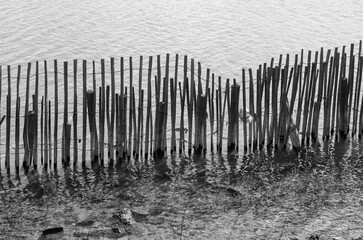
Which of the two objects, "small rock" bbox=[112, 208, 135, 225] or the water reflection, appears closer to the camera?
"small rock" bbox=[112, 208, 135, 225]

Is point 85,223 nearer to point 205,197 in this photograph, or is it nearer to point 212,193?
point 205,197

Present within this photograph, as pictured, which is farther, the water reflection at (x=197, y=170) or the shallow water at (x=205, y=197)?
the water reflection at (x=197, y=170)

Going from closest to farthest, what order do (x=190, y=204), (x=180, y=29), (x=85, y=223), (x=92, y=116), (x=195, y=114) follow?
(x=85, y=223), (x=190, y=204), (x=92, y=116), (x=195, y=114), (x=180, y=29)

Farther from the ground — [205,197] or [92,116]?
[92,116]

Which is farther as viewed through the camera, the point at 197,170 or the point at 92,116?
the point at 197,170

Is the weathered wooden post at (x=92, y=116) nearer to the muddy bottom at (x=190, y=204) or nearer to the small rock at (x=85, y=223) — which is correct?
the muddy bottom at (x=190, y=204)

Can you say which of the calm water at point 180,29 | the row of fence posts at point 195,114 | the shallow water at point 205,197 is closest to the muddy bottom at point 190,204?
the shallow water at point 205,197

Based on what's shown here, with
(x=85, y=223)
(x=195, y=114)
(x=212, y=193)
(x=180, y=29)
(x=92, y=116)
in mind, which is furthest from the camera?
(x=180, y=29)

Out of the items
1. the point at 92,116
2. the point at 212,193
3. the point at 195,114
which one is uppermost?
the point at 92,116

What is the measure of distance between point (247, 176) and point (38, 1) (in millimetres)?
15517

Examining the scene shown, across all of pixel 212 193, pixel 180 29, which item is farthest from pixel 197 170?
pixel 180 29

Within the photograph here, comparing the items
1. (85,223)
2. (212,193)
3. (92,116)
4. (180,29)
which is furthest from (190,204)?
(180,29)

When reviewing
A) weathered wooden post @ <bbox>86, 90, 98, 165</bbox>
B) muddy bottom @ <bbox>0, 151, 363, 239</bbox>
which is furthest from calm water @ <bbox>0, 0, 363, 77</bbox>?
weathered wooden post @ <bbox>86, 90, 98, 165</bbox>

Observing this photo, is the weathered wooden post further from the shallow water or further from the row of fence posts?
the shallow water
